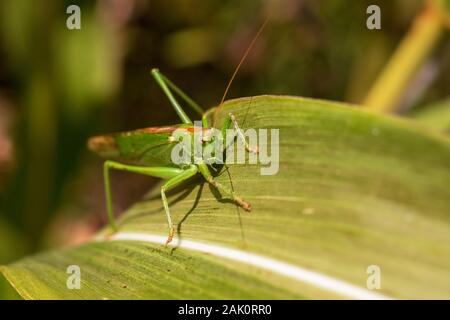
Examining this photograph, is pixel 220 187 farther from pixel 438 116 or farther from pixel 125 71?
pixel 125 71

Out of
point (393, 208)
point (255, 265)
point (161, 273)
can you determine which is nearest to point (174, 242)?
point (161, 273)

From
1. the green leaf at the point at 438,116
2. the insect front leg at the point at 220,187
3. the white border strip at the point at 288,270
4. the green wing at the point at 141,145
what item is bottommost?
the white border strip at the point at 288,270

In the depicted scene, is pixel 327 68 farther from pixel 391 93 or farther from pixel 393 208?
pixel 393 208

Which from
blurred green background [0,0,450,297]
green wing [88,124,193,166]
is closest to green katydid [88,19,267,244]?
green wing [88,124,193,166]

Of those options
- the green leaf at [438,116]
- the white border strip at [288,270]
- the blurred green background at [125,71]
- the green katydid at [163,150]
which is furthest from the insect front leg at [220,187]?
the blurred green background at [125,71]

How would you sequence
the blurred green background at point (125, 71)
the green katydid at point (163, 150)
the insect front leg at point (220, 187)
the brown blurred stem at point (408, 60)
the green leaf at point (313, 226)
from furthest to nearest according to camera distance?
the blurred green background at point (125, 71) < the brown blurred stem at point (408, 60) < the green katydid at point (163, 150) < the insect front leg at point (220, 187) < the green leaf at point (313, 226)

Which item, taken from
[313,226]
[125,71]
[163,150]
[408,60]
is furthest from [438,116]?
[125,71]

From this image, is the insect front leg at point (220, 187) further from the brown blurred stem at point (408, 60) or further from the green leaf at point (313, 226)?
the brown blurred stem at point (408, 60)
